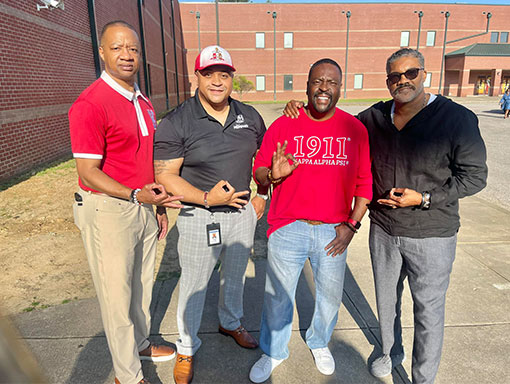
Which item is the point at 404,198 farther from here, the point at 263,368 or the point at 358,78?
the point at 358,78

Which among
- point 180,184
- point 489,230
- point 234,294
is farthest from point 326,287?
point 489,230

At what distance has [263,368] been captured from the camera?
260cm

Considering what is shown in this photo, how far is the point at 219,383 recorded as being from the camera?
8.38ft

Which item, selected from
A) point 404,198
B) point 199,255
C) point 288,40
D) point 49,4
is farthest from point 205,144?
point 288,40

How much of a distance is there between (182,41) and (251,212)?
42.2 metres

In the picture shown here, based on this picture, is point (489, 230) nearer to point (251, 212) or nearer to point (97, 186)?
point (251, 212)

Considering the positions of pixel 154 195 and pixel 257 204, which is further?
pixel 257 204

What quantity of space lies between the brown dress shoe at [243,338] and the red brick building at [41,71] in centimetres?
746

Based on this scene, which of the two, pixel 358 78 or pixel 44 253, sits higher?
pixel 358 78

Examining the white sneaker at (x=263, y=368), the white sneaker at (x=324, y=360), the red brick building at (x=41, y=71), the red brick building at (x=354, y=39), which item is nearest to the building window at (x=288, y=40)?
the red brick building at (x=354, y=39)

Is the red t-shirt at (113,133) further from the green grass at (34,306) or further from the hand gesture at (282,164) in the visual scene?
the green grass at (34,306)

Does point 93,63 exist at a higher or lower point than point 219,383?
higher

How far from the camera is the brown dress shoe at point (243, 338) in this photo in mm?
2902

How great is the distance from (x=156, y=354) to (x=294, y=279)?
1239mm
